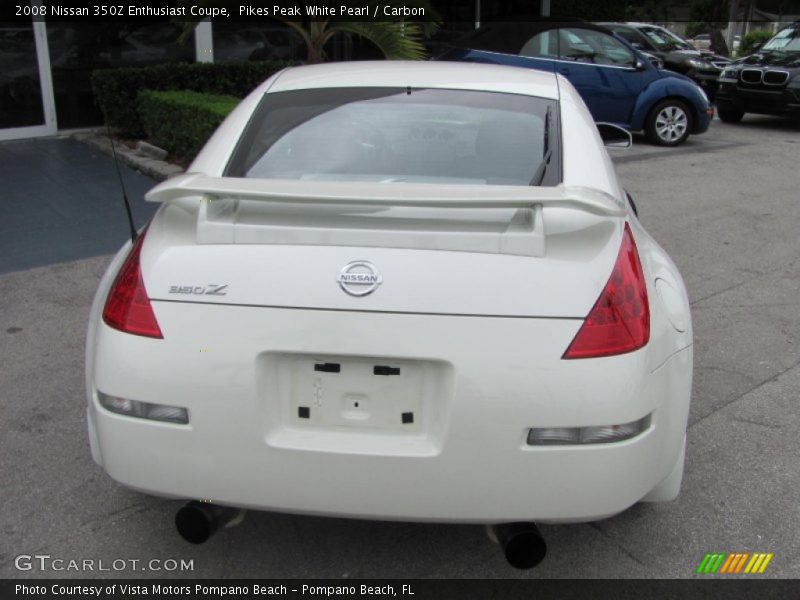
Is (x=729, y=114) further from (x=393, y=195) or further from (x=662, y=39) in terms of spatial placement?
(x=393, y=195)

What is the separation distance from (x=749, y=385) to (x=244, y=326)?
3.01m

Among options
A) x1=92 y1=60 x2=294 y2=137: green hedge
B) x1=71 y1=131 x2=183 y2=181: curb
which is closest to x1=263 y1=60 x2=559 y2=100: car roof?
x1=71 y1=131 x2=183 y2=181: curb

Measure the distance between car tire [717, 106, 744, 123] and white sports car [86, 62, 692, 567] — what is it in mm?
13467

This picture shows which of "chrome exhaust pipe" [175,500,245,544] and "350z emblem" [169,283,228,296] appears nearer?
"350z emblem" [169,283,228,296]

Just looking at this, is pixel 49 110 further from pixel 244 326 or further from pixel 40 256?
pixel 244 326

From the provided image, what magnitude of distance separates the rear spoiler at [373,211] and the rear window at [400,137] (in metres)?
0.55

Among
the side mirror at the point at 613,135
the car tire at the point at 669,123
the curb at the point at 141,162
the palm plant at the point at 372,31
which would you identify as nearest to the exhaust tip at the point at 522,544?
the side mirror at the point at 613,135

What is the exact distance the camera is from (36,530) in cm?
298

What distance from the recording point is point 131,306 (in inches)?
94.4

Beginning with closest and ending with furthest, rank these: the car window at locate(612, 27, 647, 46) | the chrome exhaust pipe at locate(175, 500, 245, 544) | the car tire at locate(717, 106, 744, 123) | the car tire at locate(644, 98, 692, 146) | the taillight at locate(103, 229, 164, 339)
Result: the taillight at locate(103, 229, 164, 339) < the chrome exhaust pipe at locate(175, 500, 245, 544) < the car tire at locate(644, 98, 692, 146) < the car tire at locate(717, 106, 744, 123) < the car window at locate(612, 27, 647, 46)

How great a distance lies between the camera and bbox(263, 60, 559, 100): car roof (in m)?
3.35

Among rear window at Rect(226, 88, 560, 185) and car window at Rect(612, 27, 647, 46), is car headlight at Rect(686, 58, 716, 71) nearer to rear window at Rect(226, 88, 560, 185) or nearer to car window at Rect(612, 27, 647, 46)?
car window at Rect(612, 27, 647, 46)

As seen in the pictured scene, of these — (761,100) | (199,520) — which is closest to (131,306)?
(199,520)

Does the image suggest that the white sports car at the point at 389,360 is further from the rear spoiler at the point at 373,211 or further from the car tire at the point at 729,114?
the car tire at the point at 729,114
